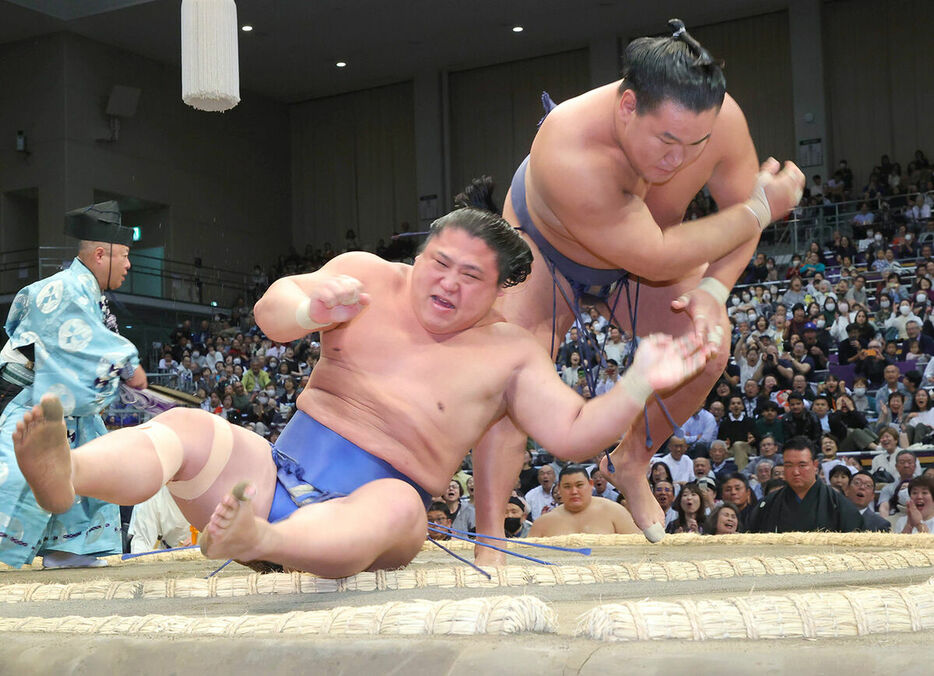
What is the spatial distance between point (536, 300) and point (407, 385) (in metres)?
0.60

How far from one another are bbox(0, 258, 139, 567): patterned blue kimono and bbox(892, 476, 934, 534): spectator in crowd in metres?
2.93

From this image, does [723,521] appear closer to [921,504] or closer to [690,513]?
[690,513]

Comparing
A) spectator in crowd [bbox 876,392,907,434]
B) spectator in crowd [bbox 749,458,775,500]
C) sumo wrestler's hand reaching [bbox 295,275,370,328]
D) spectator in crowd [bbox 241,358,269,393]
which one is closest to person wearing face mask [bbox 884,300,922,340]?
spectator in crowd [bbox 876,392,907,434]

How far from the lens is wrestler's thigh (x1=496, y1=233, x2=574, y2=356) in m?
2.16

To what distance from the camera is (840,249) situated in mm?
9102

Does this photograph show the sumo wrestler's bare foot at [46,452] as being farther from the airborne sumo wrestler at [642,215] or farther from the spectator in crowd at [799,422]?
the spectator in crowd at [799,422]

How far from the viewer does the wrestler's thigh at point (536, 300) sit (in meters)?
2.16

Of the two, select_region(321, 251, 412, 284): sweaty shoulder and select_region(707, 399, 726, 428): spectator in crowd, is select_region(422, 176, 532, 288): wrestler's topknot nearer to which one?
select_region(321, 251, 412, 284): sweaty shoulder

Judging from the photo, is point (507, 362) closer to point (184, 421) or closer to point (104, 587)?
point (184, 421)

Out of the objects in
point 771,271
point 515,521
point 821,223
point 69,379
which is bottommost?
point 515,521

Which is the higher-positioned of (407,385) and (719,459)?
(407,385)

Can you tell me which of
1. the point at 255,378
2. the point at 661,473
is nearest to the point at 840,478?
the point at 661,473

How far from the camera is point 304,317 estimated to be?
154 cm

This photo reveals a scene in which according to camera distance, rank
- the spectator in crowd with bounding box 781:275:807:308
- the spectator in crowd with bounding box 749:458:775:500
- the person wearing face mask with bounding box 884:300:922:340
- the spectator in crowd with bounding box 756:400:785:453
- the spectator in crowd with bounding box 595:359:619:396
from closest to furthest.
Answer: the spectator in crowd with bounding box 749:458:775:500, the spectator in crowd with bounding box 756:400:785:453, the spectator in crowd with bounding box 595:359:619:396, the person wearing face mask with bounding box 884:300:922:340, the spectator in crowd with bounding box 781:275:807:308
